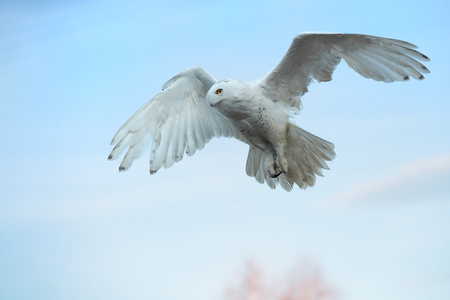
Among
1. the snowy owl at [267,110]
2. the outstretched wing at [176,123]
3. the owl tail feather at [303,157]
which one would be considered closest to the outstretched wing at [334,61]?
the snowy owl at [267,110]

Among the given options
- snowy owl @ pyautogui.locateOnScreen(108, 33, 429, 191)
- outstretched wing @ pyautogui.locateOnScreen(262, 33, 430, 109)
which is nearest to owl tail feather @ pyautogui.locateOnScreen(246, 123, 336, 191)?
snowy owl @ pyautogui.locateOnScreen(108, 33, 429, 191)

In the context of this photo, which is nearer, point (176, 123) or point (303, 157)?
point (303, 157)

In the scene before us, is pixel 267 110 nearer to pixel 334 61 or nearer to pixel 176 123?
pixel 334 61

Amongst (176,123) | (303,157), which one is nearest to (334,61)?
(303,157)

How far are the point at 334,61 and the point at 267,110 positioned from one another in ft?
2.54

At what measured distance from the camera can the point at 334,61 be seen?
7344 mm

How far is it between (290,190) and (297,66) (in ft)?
4.24

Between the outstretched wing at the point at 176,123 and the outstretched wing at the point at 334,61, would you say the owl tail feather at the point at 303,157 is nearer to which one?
the outstretched wing at the point at 334,61

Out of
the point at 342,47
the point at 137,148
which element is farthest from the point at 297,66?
the point at 137,148

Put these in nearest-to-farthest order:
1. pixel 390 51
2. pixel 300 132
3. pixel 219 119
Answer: pixel 390 51 < pixel 300 132 < pixel 219 119

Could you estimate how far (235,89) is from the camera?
7.10 metres

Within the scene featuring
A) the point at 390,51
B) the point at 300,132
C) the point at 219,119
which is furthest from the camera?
the point at 219,119

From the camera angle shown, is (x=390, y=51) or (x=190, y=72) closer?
(x=390, y=51)

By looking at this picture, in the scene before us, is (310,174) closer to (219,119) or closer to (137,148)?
(219,119)
